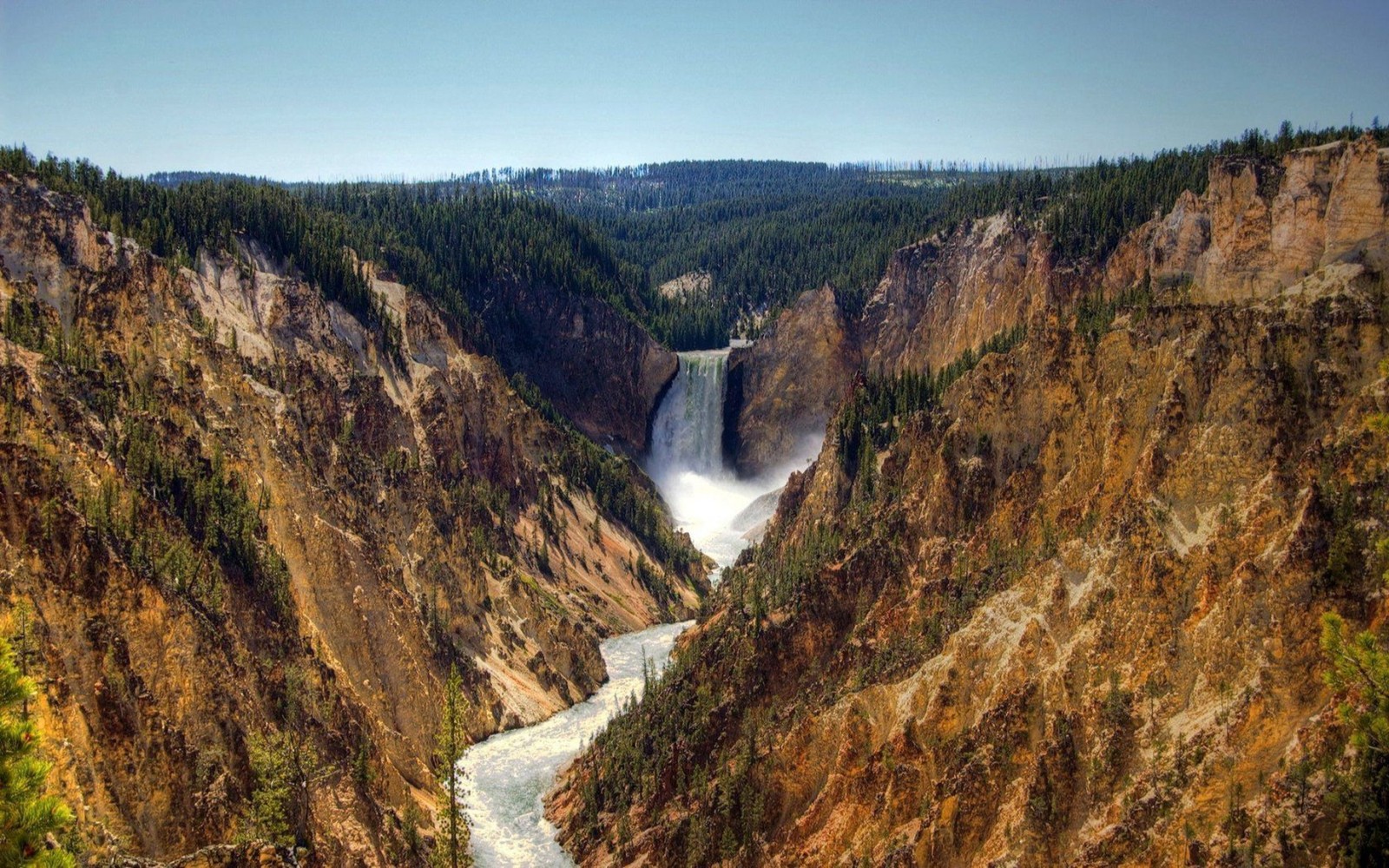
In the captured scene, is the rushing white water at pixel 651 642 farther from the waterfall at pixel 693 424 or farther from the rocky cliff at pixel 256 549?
the rocky cliff at pixel 256 549

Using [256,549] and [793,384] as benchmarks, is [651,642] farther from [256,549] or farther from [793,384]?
[793,384]

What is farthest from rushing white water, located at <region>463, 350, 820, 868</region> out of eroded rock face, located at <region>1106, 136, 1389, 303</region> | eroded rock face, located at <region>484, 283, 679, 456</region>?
eroded rock face, located at <region>1106, 136, 1389, 303</region>

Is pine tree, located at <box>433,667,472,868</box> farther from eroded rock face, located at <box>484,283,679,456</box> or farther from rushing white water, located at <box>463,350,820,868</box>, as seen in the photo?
eroded rock face, located at <box>484,283,679,456</box>

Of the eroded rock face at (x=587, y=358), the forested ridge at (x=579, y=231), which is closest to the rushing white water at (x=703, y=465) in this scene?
the eroded rock face at (x=587, y=358)

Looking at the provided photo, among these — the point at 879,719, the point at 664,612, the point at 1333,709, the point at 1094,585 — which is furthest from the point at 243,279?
the point at 1333,709

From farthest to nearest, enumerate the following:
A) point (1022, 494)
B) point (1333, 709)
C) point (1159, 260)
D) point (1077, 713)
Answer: point (1159, 260)
point (1022, 494)
point (1077, 713)
point (1333, 709)

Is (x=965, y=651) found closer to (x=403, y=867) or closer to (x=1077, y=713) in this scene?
(x=1077, y=713)
